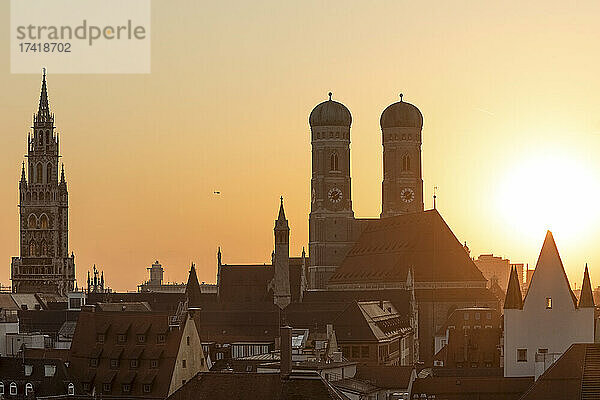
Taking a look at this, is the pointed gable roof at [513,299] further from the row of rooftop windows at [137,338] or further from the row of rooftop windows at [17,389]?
the row of rooftop windows at [17,389]

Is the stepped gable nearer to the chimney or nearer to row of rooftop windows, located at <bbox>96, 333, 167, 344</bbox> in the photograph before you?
the chimney

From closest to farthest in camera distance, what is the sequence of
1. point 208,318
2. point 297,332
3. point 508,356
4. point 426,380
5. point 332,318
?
point 426,380 → point 508,356 → point 297,332 → point 332,318 → point 208,318

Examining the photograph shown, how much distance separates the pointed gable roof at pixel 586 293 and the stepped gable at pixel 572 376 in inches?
895

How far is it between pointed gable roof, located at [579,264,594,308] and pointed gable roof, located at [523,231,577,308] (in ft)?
2.62

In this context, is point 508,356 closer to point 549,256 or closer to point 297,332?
point 549,256

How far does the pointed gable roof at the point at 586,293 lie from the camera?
11194 cm

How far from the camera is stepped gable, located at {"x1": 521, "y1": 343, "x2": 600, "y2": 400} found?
83006 mm

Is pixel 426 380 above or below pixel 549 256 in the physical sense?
below

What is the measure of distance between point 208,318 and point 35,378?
73.7 meters

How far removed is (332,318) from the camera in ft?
577

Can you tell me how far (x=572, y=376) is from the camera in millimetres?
86625

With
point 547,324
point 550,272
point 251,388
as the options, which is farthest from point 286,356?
point 547,324

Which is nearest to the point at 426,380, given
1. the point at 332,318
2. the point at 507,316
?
the point at 507,316

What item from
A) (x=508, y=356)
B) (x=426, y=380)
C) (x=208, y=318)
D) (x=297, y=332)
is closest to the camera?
(x=426, y=380)
